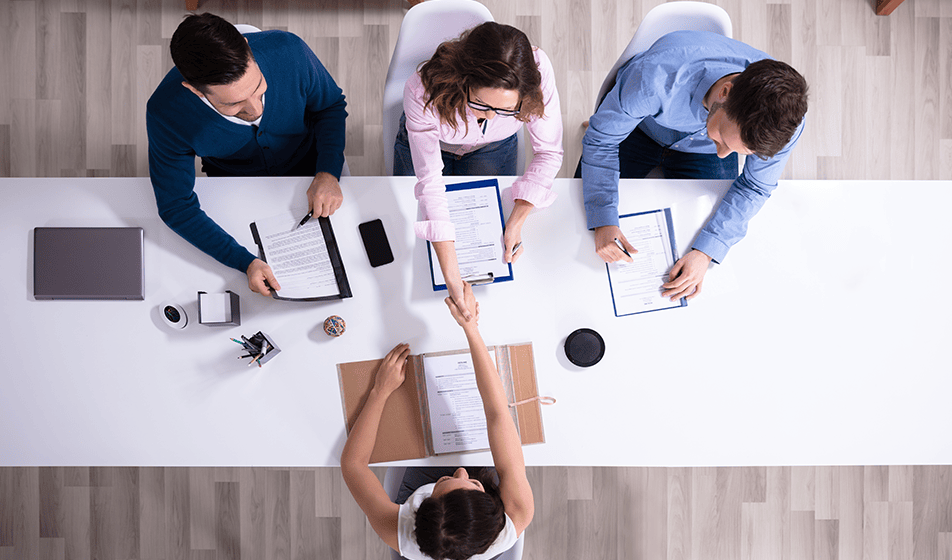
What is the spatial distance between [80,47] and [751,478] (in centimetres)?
333

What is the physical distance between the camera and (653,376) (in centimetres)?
139

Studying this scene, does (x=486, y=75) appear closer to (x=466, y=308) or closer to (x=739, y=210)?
(x=466, y=308)

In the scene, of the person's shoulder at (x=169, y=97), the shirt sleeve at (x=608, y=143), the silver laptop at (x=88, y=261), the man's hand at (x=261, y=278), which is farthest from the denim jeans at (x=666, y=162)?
the silver laptop at (x=88, y=261)

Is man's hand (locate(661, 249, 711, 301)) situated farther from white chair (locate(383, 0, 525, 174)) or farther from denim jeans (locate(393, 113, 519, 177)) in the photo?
white chair (locate(383, 0, 525, 174))

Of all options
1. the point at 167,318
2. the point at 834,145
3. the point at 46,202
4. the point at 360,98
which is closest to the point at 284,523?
the point at 167,318

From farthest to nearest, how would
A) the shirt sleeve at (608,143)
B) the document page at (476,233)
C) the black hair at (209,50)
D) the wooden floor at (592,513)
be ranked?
the wooden floor at (592,513) < the document page at (476,233) < the shirt sleeve at (608,143) < the black hair at (209,50)

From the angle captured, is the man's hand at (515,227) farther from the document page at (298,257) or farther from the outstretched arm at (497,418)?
the document page at (298,257)

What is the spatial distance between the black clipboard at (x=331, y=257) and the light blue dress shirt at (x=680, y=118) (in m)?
0.66

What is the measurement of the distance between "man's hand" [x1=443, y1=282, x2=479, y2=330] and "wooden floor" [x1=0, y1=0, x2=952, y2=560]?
3.54ft

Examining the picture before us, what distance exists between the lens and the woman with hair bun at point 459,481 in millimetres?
1260

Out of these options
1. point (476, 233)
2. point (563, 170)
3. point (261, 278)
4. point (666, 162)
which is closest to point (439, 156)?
point (476, 233)

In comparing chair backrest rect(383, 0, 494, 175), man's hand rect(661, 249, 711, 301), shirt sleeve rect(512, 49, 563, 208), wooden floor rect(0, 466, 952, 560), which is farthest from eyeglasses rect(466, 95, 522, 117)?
wooden floor rect(0, 466, 952, 560)

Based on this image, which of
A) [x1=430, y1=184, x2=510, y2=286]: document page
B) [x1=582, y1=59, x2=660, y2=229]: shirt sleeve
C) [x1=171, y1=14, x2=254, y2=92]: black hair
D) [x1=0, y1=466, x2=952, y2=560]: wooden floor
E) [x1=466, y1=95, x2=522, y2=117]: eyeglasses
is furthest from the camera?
[x1=0, y1=466, x2=952, y2=560]: wooden floor

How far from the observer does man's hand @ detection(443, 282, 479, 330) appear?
1331 mm
